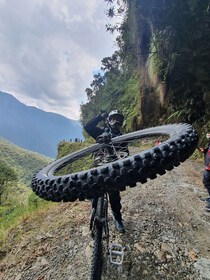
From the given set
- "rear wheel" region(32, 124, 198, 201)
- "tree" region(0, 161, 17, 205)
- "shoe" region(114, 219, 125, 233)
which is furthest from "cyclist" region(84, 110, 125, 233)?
"tree" region(0, 161, 17, 205)

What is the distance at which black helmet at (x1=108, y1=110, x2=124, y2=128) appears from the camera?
13.6ft

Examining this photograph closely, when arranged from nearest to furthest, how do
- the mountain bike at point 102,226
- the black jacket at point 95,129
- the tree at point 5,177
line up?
the mountain bike at point 102,226
the black jacket at point 95,129
the tree at point 5,177

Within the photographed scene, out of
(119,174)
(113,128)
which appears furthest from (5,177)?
(119,174)

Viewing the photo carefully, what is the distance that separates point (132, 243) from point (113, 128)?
1953 mm

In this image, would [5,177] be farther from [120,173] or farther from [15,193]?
[120,173]

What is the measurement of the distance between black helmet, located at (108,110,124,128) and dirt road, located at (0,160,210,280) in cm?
188

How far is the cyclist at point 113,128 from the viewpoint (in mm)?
4129

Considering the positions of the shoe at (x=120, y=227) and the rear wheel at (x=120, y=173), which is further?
the shoe at (x=120, y=227)

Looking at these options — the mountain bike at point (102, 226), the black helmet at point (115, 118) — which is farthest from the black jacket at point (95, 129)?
the mountain bike at point (102, 226)

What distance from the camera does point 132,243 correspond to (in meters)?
4.06

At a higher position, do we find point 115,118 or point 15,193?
point 15,193

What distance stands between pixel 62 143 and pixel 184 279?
16292mm

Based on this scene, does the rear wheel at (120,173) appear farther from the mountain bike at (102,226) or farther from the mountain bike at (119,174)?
the mountain bike at (102,226)

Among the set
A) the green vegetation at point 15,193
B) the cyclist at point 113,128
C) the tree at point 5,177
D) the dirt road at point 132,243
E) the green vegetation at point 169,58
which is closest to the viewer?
the dirt road at point 132,243
